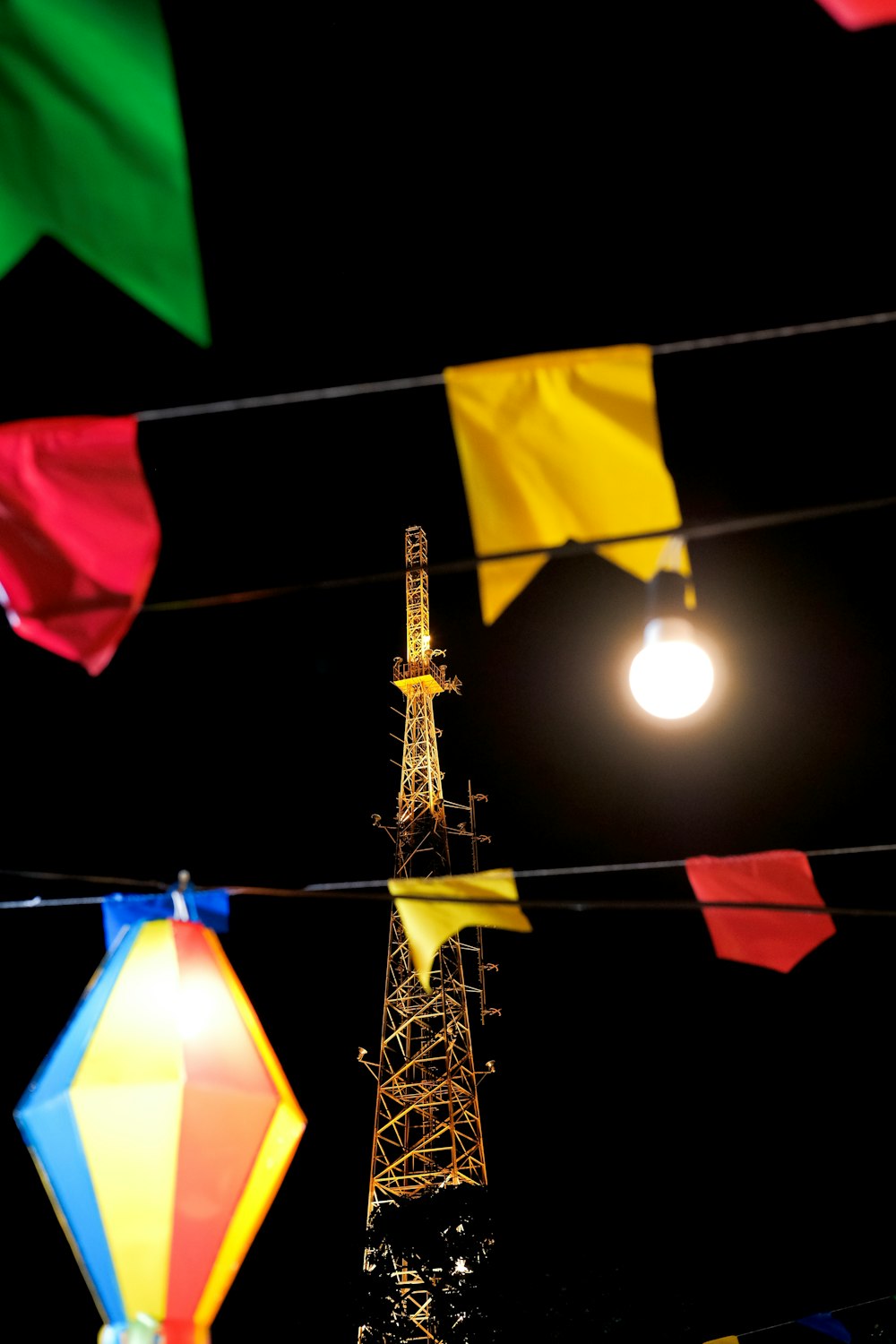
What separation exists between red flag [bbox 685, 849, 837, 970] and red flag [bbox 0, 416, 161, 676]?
3.13m

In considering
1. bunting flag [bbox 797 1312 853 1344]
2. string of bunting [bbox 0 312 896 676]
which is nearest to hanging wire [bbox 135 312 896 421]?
string of bunting [bbox 0 312 896 676]

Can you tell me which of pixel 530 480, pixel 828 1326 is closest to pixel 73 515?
pixel 530 480

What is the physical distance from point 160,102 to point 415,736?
16.3 metres

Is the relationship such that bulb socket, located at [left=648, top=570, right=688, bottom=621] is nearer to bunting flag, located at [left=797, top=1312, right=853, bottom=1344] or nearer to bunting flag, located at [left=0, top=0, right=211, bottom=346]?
bunting flag, located at [left=0, top=0, right=211, bottom=346]

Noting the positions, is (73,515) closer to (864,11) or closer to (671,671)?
(671,671)

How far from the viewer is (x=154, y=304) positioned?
2721 mm

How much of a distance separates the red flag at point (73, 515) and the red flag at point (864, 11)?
238cm

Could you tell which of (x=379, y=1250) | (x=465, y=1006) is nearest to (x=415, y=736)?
(x=465, y=1006)

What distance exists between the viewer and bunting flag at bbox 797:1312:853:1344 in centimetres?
747

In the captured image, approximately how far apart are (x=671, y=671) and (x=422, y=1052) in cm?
1355

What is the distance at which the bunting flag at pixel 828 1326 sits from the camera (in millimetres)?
7469

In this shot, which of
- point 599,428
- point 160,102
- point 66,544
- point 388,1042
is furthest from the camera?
point 388,1042

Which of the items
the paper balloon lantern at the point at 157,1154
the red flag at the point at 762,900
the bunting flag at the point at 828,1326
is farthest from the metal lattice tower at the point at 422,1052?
the paper balloon lantern at the point at 157,1154

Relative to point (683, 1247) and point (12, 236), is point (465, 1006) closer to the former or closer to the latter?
point (683, 1247)
